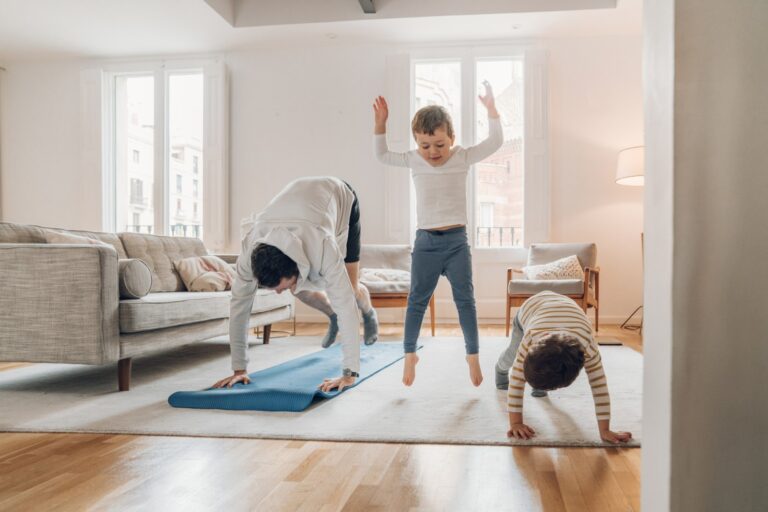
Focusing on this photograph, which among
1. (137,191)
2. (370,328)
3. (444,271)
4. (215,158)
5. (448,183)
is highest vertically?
(215,158)

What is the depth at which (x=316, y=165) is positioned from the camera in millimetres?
5980

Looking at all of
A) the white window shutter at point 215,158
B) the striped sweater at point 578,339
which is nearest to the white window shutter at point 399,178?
the white window shutter at point 215,158

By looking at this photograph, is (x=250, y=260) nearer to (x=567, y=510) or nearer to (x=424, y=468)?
(x=424, y=468)

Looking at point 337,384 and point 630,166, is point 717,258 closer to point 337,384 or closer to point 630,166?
point 337,384

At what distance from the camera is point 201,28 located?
5484mm

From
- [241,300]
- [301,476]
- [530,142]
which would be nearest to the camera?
[301,476]

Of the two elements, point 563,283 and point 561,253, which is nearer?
point 563,283

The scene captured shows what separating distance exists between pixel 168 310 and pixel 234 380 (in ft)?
1.87

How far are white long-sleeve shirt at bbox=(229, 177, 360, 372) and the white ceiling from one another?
3.58m

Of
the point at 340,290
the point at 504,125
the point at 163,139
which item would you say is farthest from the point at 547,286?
the point at 163,139

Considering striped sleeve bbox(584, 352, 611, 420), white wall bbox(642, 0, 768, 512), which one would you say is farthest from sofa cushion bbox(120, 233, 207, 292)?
white wall bbox(642, 0, 768, 512)

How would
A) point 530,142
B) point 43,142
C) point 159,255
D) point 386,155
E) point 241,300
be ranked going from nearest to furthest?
point 241,300, point 386,155, point 159,255, point 530,142, point 43,142

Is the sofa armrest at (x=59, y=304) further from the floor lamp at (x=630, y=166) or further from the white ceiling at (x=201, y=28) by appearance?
the floor lamp at (x=630, y=166)

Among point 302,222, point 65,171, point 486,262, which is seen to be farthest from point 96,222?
point 302,222
